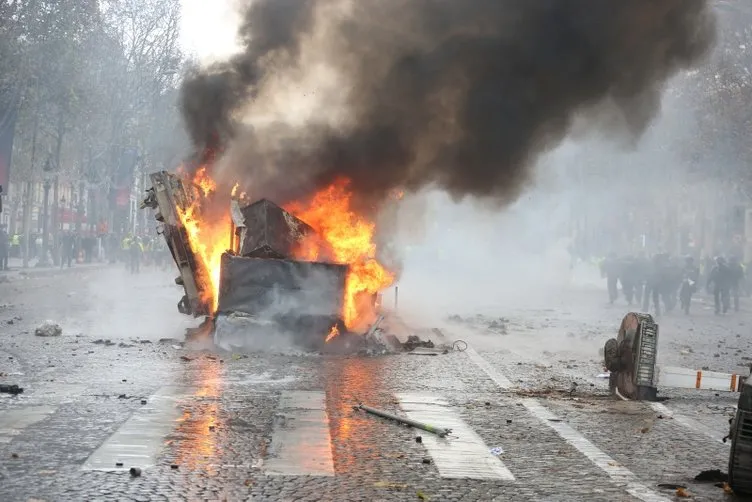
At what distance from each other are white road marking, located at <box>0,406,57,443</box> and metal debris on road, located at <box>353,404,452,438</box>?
2589 mm

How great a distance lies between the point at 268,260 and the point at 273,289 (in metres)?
0.42

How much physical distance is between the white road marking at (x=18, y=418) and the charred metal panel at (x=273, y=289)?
6.38 metres

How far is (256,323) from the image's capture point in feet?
50.5

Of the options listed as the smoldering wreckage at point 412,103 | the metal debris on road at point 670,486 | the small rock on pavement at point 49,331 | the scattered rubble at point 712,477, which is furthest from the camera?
the small rock on pavement at point 49,331

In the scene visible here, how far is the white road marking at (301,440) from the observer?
6.96m

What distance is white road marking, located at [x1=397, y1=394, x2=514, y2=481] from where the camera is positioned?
707 centimetres

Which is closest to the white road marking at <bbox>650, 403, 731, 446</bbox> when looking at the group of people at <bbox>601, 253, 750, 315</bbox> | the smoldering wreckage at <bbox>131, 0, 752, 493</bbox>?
the smoldering wreckage at <bbox>131, 0, 752, 493</bbox>

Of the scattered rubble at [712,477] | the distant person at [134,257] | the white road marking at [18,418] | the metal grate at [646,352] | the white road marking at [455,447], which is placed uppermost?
the distant person at [134,257]

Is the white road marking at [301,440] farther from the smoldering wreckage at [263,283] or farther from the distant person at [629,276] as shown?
the distant person at [629,276]

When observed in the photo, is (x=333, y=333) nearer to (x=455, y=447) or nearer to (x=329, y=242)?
(x=329, y=242)

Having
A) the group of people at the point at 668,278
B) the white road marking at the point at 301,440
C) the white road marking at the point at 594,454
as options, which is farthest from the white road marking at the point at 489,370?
the group of people at the point at 668,278

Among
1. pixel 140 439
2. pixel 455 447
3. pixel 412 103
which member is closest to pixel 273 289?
pixel 412 103

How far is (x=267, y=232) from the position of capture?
639 inches

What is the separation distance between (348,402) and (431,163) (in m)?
9.55
